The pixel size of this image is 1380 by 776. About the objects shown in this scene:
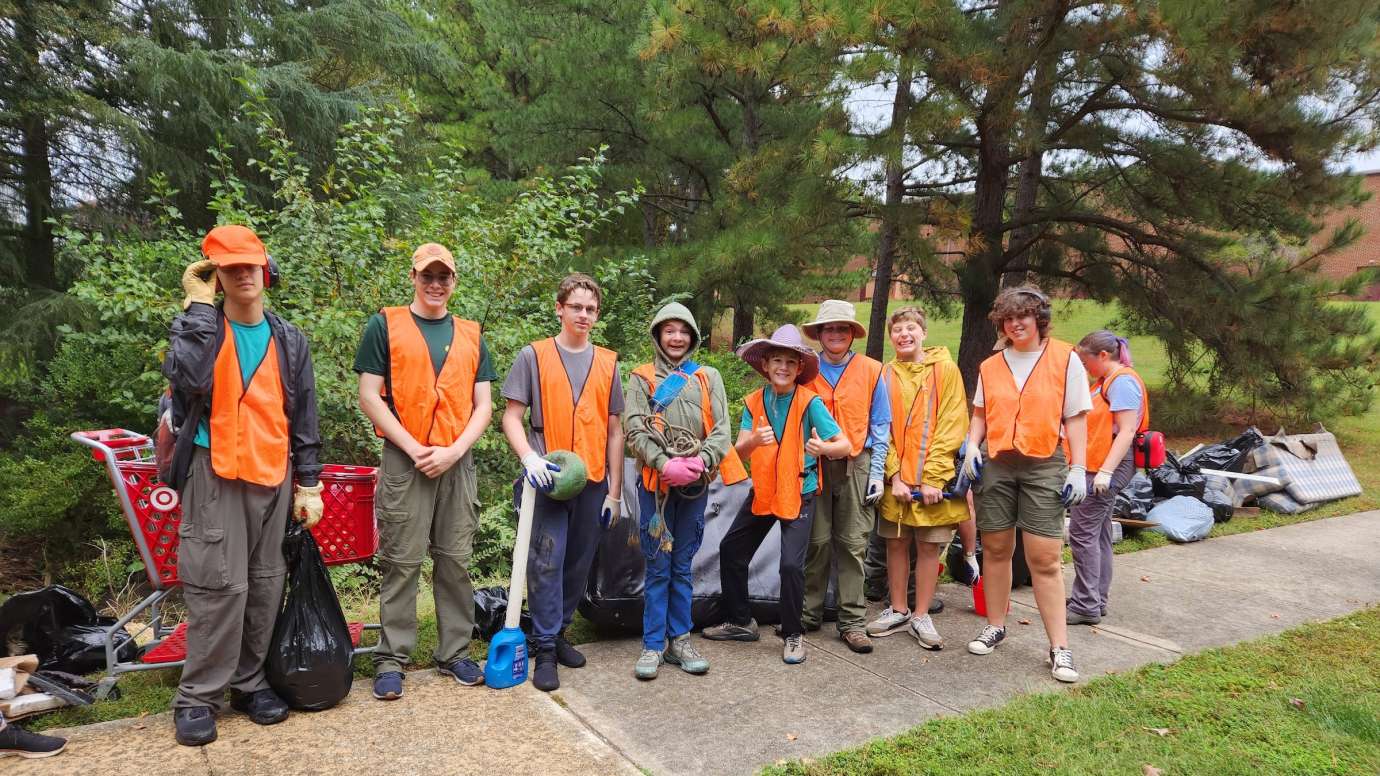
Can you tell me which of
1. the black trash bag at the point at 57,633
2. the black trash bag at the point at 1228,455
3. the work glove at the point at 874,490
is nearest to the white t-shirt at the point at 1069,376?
the work glove at the point at 874,490

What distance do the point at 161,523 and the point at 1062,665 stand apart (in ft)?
14.0

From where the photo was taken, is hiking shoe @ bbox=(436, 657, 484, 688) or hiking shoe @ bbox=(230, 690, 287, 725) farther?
hiking shoe @ bbox=(436, 657, 484, 688)

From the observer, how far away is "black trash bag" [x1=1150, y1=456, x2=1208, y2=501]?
752 centimetres

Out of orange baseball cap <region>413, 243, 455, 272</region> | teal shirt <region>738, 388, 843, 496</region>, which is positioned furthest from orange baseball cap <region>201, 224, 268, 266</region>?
teal shirt <region>738, 388, 843, 496</region>

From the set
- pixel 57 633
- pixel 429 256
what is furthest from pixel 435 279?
pixel 57 633

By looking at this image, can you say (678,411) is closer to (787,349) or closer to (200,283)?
(787,349)

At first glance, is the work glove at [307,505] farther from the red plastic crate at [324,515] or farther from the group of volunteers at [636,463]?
the red plastic crate at [324,515]

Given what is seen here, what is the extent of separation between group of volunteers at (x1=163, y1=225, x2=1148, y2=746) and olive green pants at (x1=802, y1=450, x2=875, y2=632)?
0.04ft

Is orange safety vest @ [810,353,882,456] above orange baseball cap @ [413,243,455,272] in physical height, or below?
below

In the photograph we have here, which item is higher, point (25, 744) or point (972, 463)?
point (972, 463)

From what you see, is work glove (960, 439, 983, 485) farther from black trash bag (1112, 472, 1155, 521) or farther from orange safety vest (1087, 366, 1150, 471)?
black trash bag (1112, 472, 1155, 521)

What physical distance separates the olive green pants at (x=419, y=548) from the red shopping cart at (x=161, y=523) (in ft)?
0.68

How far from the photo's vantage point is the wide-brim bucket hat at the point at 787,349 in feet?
13.3

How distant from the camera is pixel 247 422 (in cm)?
312
